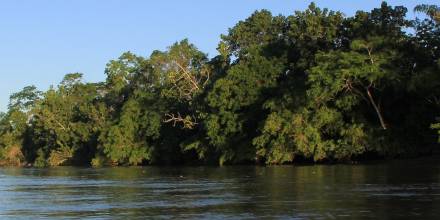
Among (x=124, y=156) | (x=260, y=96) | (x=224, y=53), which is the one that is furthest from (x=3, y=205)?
(x=124, y=156)

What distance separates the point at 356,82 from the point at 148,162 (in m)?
38.2

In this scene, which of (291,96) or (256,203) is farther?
(291,96)

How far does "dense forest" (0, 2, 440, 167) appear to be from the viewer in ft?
174

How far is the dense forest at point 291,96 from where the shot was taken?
2085 inches

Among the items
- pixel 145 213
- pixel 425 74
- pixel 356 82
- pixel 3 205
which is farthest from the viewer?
pixel 356 82

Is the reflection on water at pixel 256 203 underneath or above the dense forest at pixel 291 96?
underneath

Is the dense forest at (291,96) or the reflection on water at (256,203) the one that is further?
the dense forest at (291,96)

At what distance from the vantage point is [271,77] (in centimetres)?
6412

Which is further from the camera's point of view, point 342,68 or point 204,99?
point 204,99

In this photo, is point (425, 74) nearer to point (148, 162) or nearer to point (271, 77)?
point (271, 77)

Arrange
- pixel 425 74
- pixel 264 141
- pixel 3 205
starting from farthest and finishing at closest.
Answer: pixel 264 141 < pixel 425 74 < pixel 3 205

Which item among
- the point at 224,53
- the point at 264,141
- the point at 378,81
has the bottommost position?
the point at 264,141

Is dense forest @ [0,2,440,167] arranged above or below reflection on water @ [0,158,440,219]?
above

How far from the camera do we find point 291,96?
57938 mm
